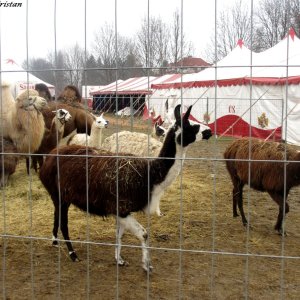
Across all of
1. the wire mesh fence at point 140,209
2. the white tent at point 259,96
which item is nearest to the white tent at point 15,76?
the wire mesh fence at point 140,209

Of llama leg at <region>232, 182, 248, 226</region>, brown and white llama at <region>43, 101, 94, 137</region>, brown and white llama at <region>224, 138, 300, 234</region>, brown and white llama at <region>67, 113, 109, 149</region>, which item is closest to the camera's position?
brown and white llama at <region>224, 138, 300, 234</region>

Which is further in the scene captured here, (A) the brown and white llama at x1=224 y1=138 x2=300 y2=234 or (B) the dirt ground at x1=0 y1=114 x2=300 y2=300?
(A) the brown and white llama at x1=224 y1=138 x2=300 y2=234

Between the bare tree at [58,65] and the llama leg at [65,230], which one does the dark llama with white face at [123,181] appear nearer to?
the llama leg at [65,230]

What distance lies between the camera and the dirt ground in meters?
3.18

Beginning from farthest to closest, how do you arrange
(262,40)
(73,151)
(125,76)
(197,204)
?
(197,204), (262,40), (73,151), (125,76)

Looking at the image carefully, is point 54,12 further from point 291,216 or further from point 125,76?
point 291,216

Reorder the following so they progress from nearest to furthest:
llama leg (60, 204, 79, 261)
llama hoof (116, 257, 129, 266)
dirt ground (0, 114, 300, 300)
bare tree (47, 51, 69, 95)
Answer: bare tree (47, 51, 69, 95)
dirt ground (0, 114, 300, 300)
llama hoof (116, 257, 129, 266)
llama leg (60, 204, 79, 261)

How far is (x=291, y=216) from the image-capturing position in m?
5.35

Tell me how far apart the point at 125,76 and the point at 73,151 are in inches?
42.5

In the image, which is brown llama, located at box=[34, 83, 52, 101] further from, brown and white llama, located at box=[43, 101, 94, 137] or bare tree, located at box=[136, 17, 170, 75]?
bare tree, located at box=[136, 17, 170, 75]

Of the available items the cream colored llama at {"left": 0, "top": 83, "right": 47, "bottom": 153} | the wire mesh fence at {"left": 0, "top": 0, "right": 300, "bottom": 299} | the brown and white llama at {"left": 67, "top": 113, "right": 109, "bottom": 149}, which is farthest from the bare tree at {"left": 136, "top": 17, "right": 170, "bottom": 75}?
the brown and white llama at {"left": 67, "top": 113, "right": 109, "bottom": 149}

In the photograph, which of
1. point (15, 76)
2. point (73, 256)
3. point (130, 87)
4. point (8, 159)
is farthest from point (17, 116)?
point (15, 76)

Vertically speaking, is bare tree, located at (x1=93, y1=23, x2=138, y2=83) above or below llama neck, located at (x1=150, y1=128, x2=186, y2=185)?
above

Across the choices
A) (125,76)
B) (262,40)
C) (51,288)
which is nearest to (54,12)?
(125,76)
